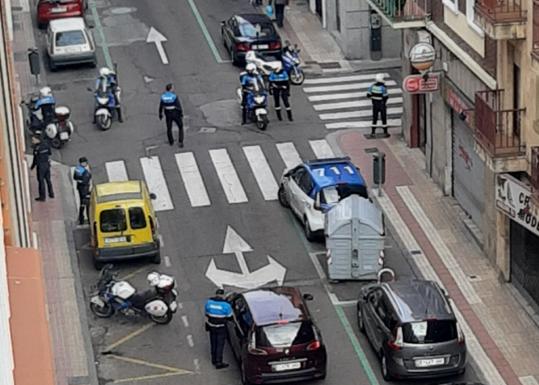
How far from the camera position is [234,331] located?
28469 millimetres

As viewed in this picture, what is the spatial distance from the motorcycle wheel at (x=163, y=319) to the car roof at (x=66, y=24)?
63.0ft

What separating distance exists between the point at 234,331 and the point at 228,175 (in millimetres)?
10792

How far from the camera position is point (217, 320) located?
2788cm

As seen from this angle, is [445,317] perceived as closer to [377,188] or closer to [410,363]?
[410,363]

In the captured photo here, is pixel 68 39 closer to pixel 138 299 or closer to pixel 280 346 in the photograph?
pixel 138 299

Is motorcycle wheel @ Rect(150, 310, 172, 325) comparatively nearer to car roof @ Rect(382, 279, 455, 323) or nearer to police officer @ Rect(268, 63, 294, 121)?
car roof @ Rect(382, 279, 455, 323)

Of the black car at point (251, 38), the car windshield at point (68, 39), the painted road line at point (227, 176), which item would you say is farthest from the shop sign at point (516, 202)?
the car windshield at point (68, 39)

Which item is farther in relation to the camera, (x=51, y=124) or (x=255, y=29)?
(x=255, y=29)

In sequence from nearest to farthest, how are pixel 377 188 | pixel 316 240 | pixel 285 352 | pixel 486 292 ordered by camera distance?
pixel 285 352, pixel 486 292, pixel 316 240, pixel 377 188

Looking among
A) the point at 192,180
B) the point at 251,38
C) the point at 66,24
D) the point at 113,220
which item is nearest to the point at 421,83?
the point at 192,180

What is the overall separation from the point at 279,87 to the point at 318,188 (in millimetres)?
8828

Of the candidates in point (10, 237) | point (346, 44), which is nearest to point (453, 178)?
point (346, 44)

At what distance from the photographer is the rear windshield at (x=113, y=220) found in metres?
32.6

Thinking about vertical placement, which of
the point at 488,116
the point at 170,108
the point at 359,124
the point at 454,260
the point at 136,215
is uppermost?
the point at 488,116
